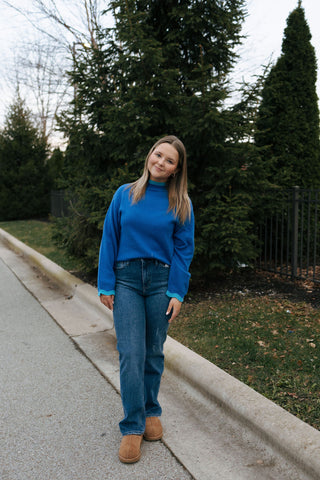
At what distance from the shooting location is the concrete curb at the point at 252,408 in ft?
7.30

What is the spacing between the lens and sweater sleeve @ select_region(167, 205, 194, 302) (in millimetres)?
2500

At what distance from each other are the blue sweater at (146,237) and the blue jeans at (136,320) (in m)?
0.05

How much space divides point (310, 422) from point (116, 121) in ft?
13.3

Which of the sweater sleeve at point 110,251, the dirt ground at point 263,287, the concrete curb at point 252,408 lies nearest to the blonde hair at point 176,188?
the sweater sleeve at point 110,251

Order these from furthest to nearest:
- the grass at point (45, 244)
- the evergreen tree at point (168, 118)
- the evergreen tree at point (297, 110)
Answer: the grass at point (45, 244) < the evergreen tree at point (297, 110) < the evergreen tree at point (168, 118)

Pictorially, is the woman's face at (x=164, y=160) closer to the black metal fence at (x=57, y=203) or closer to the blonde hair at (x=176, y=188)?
the blonde hair at (x=176, y=188)

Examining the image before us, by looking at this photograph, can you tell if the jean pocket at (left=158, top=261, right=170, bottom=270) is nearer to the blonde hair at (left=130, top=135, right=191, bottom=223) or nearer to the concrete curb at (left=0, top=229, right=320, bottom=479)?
the blonde hair at (left=130, top=135, right=191, bottom=223)

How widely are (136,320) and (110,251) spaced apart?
1.46ft

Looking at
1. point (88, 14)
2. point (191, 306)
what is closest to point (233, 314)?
point (191, 306)

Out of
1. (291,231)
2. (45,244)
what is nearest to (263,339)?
(291,231)

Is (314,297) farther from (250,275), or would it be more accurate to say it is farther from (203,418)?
(203,418)

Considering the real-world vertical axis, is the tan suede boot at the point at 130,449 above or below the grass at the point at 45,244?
above

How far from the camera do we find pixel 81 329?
4.79 metres

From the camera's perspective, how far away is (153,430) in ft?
8.57
